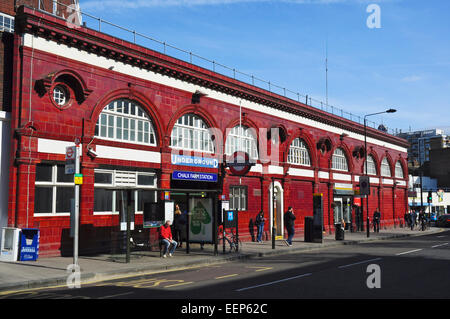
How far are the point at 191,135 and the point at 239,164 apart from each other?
2984mm

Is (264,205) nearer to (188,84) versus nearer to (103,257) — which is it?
(188,84)

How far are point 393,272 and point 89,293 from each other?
338 inches

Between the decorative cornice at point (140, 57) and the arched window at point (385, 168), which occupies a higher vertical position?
the decorative cornice at point (140, 57)

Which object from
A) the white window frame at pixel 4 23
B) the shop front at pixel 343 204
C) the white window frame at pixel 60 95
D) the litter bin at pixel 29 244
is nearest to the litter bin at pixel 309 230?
the shop front at pixel 343 204

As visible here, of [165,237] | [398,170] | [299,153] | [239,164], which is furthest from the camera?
[398,170]

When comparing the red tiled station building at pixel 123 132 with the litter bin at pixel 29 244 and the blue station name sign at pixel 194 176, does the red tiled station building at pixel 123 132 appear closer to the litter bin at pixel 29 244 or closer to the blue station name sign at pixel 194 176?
the blue station name sign at pixel 194 176

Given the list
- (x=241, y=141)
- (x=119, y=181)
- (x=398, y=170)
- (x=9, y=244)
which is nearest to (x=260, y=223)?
(x=241, y=141)

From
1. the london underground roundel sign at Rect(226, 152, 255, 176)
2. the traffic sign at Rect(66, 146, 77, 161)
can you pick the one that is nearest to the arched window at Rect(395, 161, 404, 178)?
the london underground roundel sign at Rect(226, 152, 255, 176)

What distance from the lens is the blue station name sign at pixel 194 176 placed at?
2198cm

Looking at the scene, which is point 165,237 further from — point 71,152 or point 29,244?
point 71,152

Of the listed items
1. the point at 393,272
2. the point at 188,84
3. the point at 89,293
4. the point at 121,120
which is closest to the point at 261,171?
the point at 188,84

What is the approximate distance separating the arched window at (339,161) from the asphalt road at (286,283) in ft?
68.8

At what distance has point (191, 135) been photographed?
23797mm

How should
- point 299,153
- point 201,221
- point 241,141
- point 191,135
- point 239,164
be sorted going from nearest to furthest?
point 201,221 → point 239,164 → point 191,135 → point 241,141 → point 299,153
